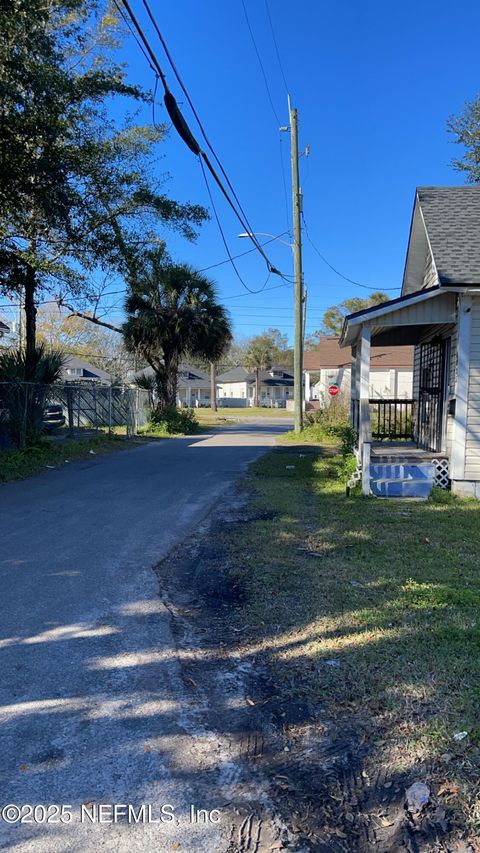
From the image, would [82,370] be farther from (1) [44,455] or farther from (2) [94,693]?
(2) [94,693]

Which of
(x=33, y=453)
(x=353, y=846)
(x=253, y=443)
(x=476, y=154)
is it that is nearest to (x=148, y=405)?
(x=253, y=443)

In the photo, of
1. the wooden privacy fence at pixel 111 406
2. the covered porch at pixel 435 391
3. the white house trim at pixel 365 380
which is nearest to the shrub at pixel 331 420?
the wooden privacy fence at pixel 111 406

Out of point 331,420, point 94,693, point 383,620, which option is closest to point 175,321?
point 331,420

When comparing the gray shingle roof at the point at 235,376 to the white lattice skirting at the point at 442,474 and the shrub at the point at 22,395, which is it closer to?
the shrub at the point at 22,395

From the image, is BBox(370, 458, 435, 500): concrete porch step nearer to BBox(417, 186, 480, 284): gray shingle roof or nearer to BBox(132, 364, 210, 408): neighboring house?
BBox(417, 186, 480, 284): gray shingle roof

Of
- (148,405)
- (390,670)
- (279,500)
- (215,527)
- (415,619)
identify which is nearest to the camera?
(390,670)

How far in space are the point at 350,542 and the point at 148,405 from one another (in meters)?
19.3

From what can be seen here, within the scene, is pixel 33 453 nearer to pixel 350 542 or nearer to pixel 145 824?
pixel 350 542

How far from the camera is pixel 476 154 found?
1823cm

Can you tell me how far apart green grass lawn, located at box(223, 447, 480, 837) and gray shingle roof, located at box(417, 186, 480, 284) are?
12.6 ft

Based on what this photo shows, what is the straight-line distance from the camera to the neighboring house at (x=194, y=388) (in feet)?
237

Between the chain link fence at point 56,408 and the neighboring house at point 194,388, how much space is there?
151ft

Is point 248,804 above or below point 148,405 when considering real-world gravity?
below

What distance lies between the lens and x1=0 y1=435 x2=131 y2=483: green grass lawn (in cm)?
1088
